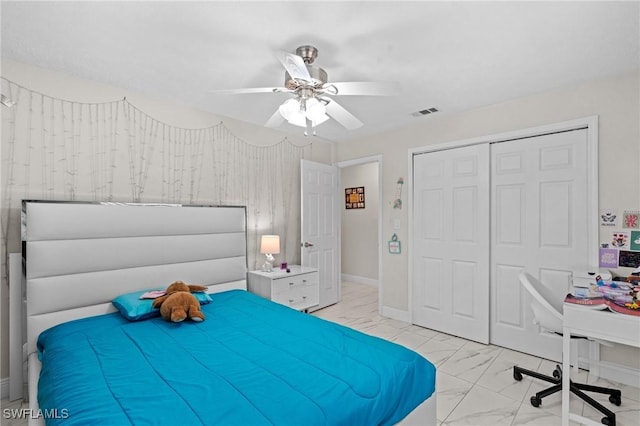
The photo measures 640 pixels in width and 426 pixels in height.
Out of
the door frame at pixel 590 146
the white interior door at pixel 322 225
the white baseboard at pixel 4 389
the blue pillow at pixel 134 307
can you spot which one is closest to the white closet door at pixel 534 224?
the door frame at pixel 590 146

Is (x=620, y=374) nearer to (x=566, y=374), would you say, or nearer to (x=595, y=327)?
(x=566, y=374)

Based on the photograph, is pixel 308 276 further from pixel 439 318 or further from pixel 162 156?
pixel 162 156

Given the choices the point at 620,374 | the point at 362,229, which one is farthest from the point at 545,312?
the point at 362,229

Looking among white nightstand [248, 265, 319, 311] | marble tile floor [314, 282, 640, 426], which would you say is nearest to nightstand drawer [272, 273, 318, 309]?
white nightstand [248, 265, 319, 311]

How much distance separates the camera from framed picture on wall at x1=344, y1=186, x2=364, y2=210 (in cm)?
612

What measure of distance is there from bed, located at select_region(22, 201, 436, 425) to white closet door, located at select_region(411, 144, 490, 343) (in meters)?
1.92

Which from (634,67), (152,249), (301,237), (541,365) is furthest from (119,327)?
(634,67)

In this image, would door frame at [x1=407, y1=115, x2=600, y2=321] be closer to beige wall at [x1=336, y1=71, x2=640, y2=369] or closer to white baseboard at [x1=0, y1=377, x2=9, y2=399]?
beige wall at [x1=336, y1=71, x2=640, y2=369]

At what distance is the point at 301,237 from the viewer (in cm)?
414

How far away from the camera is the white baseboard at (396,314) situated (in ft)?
12.9

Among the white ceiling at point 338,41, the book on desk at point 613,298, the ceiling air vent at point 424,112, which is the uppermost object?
the white ceiling at point 338,41

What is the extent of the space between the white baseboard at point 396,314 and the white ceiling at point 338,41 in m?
2.62

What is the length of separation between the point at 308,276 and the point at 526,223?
2373 millimetres

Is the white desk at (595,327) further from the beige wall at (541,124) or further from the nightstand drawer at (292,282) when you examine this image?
the nightstand drawer at (292,282)
